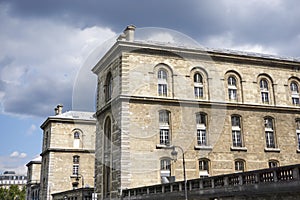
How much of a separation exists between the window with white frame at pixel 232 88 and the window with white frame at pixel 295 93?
6.21 m

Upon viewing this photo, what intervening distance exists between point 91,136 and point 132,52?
89.2 ft

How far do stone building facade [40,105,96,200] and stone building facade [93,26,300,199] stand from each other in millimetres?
19074

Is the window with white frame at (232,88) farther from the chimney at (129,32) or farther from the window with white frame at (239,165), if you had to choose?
the chimney at (129,32)

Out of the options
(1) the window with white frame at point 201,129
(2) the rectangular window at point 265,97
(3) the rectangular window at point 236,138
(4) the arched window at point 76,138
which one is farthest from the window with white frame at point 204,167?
(4) the arched window at point 76,138

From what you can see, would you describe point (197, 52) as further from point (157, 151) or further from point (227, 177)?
point (227, 177)

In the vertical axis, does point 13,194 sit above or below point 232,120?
below

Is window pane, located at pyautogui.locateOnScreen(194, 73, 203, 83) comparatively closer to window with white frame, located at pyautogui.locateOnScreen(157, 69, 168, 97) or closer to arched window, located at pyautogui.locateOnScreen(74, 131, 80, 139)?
window with white frame, located at pyautogui.locateOnScreen(157, 69, 168, 97)

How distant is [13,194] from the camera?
93812 millimetres

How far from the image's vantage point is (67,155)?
182 ft

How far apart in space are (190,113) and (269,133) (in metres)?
7.93

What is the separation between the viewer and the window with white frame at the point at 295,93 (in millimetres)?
37156

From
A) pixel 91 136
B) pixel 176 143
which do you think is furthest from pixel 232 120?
pixel 91 136

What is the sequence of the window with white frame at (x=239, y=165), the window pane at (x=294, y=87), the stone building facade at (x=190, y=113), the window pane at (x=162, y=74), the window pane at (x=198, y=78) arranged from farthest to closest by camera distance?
the window pane at (x=294, y=87)
the window pane at (x=198, y=78)
the window pane at (x=162, y=74)
the window with white frame at (x=239, y=165)
the stone building facade at (x=190, y=113)

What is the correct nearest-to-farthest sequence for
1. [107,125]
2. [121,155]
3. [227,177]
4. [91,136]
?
[227,177], [121,155], [107,125], [91,136]
